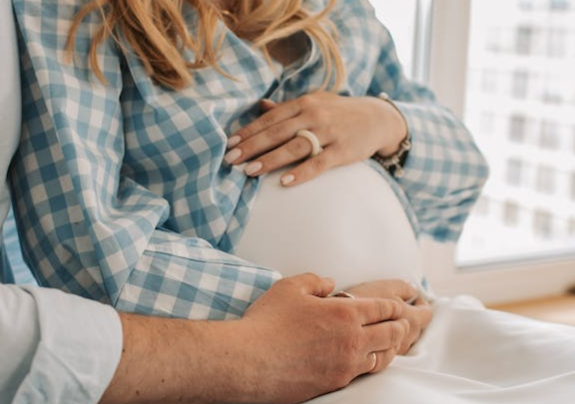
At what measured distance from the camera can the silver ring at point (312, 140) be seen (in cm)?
91

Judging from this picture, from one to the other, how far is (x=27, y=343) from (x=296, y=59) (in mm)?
580

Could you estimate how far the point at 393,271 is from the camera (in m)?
0.93

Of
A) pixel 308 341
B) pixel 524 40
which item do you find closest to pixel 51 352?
pixel 308 341

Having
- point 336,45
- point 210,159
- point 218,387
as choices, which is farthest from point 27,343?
point 336,45

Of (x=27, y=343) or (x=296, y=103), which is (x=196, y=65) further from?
(x=27, y=343)

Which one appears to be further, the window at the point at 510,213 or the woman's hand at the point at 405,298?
the window at the point at 510,213

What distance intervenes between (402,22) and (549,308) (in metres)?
0.76

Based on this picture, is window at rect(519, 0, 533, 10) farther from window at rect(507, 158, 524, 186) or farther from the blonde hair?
the blonde hair

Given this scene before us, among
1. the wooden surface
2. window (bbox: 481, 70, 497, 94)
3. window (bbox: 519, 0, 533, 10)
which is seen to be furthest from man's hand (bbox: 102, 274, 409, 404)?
window (bbox: 519, 0, 533, 10)

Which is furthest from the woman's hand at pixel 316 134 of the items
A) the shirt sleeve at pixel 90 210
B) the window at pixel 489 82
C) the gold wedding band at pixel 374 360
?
the window at pixel 489 82

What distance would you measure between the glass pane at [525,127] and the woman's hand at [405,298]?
89 centimetres

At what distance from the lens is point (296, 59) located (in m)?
1.02

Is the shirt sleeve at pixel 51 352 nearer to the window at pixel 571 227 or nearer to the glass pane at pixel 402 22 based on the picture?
the glass pane at pixel 402 22

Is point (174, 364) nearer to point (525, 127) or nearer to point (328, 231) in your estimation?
point (328, 231)
